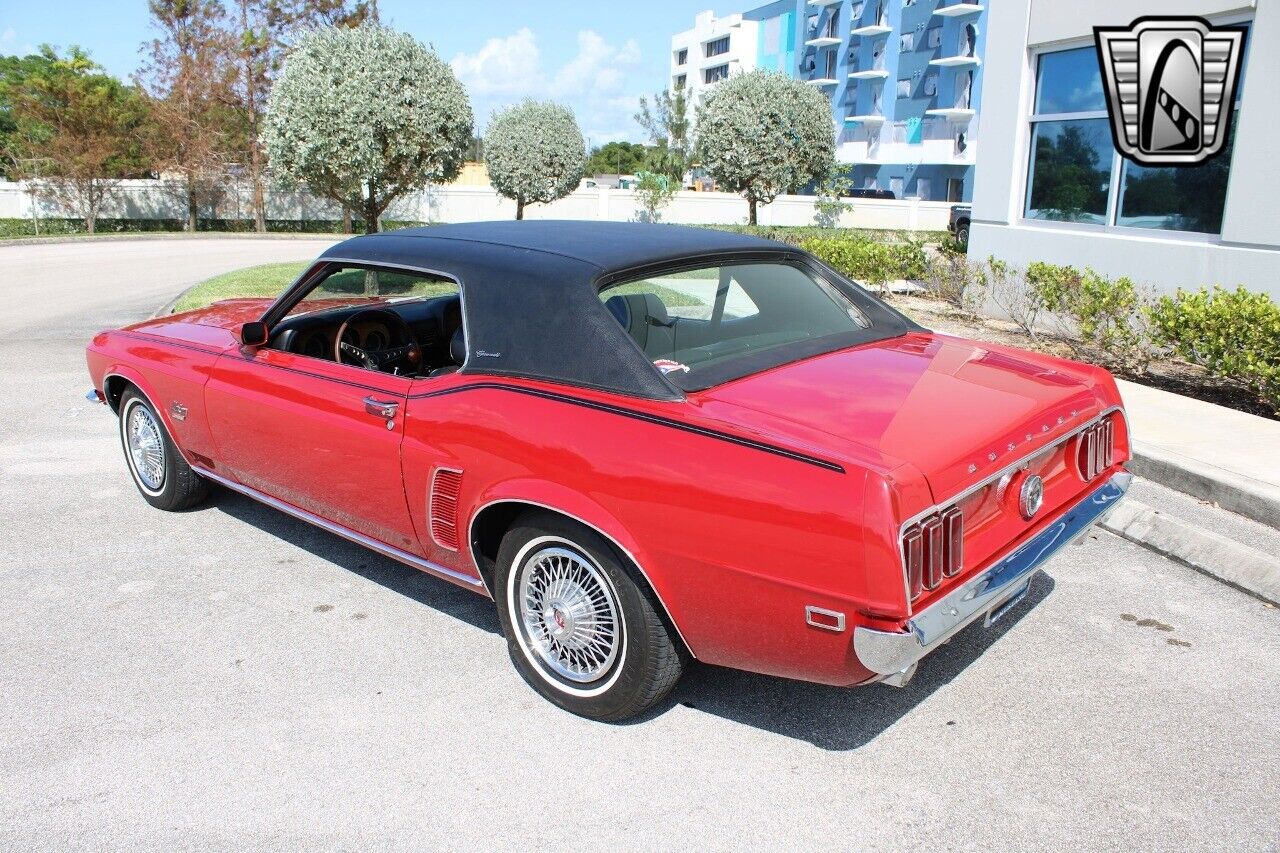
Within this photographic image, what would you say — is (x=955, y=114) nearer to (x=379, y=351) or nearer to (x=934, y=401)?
(x=379, y=351)

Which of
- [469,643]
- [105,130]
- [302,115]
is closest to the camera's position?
[469,643]

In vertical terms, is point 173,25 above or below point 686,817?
above

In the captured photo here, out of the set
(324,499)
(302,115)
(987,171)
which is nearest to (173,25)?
(302,115)

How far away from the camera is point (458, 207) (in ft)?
121

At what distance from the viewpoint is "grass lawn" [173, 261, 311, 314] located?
Result: 1396 cm

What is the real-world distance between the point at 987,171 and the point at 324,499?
10263 mm

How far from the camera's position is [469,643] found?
13.3ft

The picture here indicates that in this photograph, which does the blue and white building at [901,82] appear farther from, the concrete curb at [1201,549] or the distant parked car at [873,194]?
the concrete curb at [1201,549]

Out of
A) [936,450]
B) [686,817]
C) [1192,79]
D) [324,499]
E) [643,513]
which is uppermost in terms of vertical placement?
[1192,79]

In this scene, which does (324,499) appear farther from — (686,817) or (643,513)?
(686,817)

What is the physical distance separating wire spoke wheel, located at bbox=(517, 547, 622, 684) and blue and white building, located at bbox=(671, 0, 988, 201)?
47888 millimetres

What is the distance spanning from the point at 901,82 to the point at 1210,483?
57654mm

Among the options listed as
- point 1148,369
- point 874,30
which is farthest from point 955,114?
point 1148,369

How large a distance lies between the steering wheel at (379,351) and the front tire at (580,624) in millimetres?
1454
